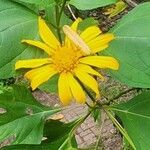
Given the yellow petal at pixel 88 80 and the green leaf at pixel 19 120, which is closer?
the yellow petal at pixel 88 80

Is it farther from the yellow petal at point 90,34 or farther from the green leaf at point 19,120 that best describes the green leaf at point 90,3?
the green leaf at point 19,120

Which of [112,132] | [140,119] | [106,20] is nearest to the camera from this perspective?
[140,119]

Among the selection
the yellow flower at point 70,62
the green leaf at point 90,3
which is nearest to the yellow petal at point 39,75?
the yellow flower at point 70,62

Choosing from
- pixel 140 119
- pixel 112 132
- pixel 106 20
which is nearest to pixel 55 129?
pixel 140 119

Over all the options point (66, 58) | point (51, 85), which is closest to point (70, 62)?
point (66, 58)

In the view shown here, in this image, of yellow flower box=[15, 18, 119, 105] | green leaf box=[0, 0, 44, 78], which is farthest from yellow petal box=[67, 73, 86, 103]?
green leaf box=[0, 0, 44, 78]

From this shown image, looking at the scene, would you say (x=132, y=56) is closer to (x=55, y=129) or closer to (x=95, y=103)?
(x=95, y=103)

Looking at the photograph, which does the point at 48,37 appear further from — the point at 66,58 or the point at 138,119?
the point at 138,119
